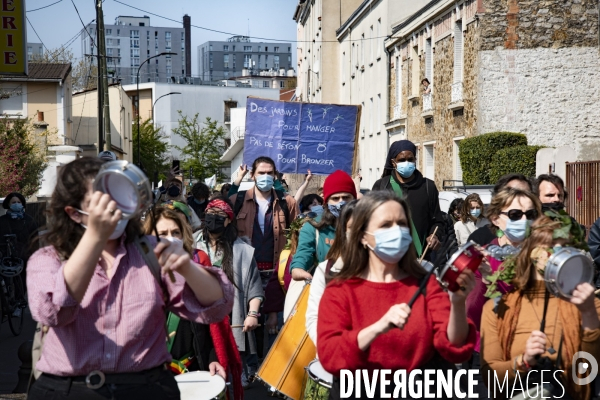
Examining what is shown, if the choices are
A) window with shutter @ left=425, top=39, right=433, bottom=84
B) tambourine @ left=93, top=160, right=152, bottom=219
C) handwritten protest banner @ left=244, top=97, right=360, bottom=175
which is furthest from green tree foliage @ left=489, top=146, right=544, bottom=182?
tambourine @ left=93, top=160, right=152, bottom=219

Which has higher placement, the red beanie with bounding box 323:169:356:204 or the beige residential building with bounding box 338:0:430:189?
the beige residential building with bounding box 338:0:430:189

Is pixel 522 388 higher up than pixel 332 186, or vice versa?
pixel 332 186

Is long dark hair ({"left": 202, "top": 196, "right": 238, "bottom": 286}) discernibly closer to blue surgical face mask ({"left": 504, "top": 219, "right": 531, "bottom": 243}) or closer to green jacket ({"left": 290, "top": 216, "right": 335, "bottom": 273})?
green jacket ({"left": 290, "top": 216, "right": 335, "bottom": 273})

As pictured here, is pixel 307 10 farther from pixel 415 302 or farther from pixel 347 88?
pixel 415 302

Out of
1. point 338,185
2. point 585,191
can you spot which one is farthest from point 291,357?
point 585,191

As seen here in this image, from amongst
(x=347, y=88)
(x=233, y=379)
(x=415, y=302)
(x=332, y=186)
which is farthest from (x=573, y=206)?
(x=347, y=88)

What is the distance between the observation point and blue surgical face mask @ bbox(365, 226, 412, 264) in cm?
393

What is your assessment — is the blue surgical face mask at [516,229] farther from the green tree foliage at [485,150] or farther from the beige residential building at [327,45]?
the beige residential building at [327,45]

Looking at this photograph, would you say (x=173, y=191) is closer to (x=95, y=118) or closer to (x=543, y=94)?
(x=543, y=94)

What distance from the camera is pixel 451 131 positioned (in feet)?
90.0

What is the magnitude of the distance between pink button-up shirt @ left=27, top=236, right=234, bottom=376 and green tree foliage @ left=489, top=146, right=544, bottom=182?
757 inches

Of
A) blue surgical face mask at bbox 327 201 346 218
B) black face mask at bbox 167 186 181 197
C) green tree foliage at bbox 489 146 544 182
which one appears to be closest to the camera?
blue surgical face mask at bbox 327 201 346 218

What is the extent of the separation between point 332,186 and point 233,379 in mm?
2425

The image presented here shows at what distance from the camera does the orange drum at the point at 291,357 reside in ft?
21.3
